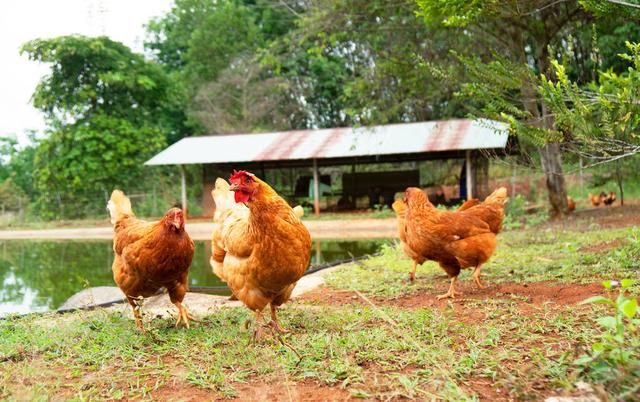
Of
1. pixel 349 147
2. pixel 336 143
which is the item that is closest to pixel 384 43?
pixel 349 147

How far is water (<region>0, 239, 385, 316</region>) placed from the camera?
823 centimetres

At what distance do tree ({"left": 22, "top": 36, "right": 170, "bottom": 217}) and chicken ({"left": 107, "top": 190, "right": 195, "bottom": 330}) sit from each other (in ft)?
79.9

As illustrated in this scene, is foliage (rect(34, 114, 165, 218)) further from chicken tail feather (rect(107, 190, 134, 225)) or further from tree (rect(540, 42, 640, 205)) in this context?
tree (rect(540, 42, 640, 205))

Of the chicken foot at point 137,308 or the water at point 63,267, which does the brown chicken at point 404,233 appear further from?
the chicken foot at point 137,308

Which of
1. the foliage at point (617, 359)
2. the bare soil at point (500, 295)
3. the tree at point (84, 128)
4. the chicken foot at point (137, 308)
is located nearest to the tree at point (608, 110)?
the bare soil at point (500, 295)

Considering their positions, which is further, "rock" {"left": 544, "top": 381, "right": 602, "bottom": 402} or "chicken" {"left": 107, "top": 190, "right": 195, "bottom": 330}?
"chicken" {"left": 107, "top": 190, "right": 195, "bottom": 330}

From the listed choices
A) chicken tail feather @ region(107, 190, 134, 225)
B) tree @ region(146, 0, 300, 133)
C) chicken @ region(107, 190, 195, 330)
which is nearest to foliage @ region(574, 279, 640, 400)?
chicken @ region(107, 190, 195, 330)

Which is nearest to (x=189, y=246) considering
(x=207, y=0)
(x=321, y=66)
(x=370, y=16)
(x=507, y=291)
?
(x=507, y=291)

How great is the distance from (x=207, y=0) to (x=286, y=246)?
38797mm

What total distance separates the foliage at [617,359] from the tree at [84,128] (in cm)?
2749

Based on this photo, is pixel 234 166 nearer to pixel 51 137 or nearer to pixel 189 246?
pixel 51 137

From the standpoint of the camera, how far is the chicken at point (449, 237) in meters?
5.64

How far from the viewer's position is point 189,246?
184 inches

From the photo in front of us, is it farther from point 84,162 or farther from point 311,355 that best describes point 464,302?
point 84,162
